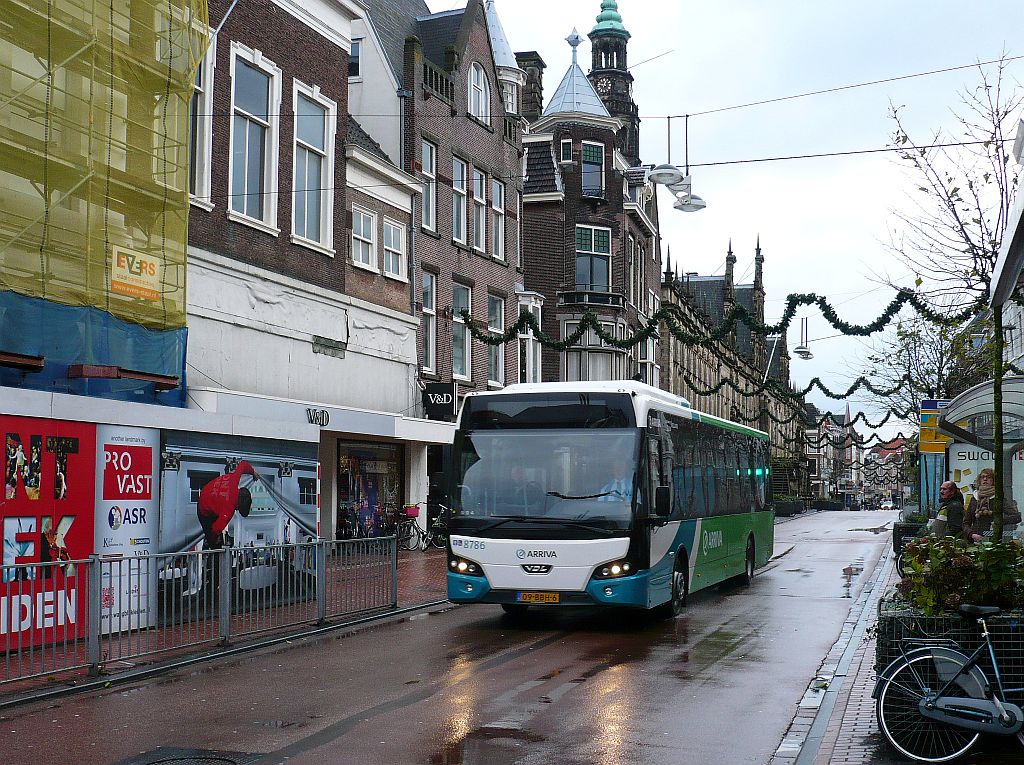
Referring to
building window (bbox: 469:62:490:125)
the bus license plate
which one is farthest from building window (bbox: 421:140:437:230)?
the bus license plate

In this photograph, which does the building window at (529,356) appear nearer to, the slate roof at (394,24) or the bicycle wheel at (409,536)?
the slate roof at (394,24)

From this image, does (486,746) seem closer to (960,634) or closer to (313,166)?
(960,634)

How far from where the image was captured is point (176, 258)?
18312 mm

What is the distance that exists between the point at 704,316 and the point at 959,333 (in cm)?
5859

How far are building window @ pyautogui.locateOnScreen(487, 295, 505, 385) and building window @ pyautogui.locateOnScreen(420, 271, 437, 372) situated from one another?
3.88m

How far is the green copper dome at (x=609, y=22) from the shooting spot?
84.2 m

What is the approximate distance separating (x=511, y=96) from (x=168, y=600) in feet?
97.1

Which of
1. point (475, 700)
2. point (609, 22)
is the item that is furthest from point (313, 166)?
point (609, 22)

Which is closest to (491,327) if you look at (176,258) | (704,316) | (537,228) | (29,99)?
(537,228)

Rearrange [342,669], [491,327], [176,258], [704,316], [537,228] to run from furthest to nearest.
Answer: [704,316] < [537,228] < [491,327] < [176,258] < [342,669]

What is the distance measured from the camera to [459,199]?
34.1 metres

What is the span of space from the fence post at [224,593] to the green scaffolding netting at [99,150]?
4534 mm

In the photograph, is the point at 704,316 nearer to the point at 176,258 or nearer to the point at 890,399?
the point at 890,399

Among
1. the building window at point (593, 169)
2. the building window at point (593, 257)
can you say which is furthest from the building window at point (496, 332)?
the building window at point (593, 169)
